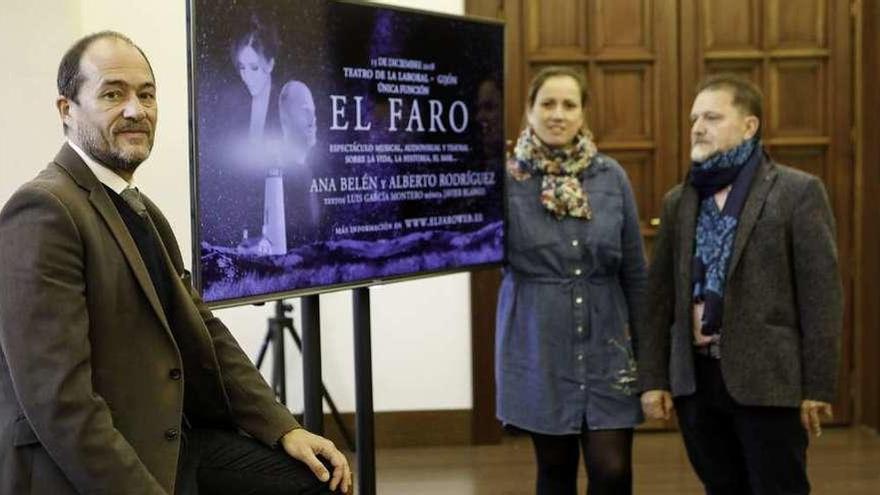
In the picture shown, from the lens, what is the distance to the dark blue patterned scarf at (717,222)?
3143 millimetres

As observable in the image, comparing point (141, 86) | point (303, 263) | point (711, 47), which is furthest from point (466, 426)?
point (141, 86)

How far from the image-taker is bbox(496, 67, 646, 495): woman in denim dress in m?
3.29

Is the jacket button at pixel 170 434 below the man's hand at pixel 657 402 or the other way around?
the other way around

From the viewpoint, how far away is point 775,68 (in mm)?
5430

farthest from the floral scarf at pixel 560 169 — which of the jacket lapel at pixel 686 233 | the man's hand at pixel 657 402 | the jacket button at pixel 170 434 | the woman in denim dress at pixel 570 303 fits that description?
the jacket button at pixel 170 434

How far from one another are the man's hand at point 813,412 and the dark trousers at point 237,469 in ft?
4.39

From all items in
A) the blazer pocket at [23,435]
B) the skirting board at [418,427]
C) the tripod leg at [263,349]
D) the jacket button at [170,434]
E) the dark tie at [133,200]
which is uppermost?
the dark tie at [133,200]

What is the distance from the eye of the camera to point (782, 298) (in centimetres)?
309

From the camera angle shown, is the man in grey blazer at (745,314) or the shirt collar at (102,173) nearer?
the shirt collar at (102,173)

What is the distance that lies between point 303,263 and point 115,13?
2639 mm

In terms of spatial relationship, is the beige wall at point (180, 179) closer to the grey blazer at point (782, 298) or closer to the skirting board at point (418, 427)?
the skirting board at point (418, 427)

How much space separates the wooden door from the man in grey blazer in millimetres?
2230

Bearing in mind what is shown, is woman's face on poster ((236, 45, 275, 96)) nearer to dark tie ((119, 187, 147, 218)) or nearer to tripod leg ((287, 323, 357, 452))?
dark tie ((119, 187, 147, 218))

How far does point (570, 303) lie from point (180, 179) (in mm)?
2305
